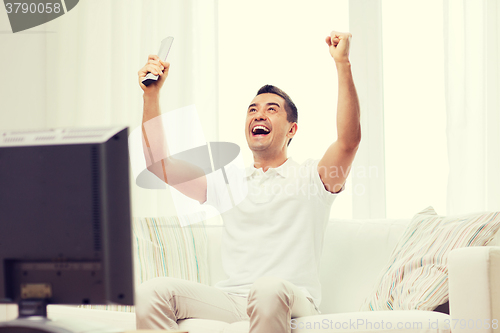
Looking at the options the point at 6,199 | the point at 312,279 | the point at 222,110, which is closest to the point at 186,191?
the point at 312,279

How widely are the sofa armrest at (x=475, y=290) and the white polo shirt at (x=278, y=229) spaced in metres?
0.52

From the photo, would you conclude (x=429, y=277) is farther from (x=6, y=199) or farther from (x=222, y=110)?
(x=222, y=110)

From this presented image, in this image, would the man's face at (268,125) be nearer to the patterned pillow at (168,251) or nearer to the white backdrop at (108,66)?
the patterned pillow at (168,251)

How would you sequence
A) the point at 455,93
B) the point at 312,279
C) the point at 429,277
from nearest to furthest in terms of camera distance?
1. the point at 429,277
2. the point at 312,279
3. the point at 455,93

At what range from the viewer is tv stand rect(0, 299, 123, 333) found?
77cm

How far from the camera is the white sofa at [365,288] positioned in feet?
4.10

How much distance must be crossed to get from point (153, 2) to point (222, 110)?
758mm

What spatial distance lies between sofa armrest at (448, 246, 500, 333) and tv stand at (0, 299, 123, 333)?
864 millimetres

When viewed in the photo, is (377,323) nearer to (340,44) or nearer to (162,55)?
(340,44)

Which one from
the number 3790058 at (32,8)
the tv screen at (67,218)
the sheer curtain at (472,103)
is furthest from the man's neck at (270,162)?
the number 3790058 at (32,8)

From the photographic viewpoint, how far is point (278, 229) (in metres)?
→ 1.80

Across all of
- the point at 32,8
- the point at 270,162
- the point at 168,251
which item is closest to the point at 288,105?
the point at 270,162

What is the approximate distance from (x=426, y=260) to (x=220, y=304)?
2.19 feet

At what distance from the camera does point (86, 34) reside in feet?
9.96
